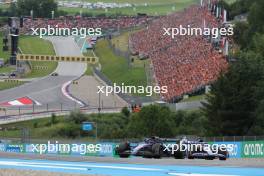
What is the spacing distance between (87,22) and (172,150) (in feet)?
200

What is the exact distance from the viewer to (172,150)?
28.0 metres

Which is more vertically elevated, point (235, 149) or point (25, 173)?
point (25, 173)

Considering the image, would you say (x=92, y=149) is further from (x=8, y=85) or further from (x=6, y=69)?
(x=6, y=69)

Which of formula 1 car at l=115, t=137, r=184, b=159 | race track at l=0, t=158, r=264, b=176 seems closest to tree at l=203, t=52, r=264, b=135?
formula 1 car at l=115, t=137, r=184, b=159

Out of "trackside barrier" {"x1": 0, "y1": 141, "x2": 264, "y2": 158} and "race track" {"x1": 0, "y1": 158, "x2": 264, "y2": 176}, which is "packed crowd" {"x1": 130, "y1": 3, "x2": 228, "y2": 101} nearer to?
"trackside barrier" {"x1": 0, "y1": 141, "x2": 264, "y2": 158}

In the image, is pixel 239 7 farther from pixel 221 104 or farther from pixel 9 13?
pixel 221 104

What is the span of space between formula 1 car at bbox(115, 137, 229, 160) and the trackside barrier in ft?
8.04

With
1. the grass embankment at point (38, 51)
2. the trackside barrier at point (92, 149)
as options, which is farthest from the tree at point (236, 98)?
the grass embankment at point (38, 51)

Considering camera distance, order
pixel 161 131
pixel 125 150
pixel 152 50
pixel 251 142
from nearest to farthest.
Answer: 1. pixel 125 150
2. pixel 251 142
3. pixel 161 131
4. pixel 152 50

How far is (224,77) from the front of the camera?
155 feet

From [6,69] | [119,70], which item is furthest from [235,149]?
[6,69]

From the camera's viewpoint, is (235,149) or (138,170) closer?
(138,170)

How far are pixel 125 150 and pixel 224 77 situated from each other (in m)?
18.7

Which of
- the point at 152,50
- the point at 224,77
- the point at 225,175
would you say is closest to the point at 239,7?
the point at 152,50
